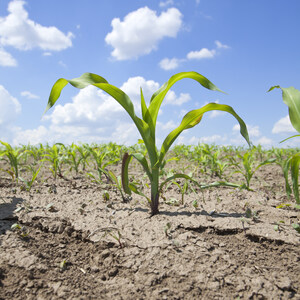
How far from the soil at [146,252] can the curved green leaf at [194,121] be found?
51 cm

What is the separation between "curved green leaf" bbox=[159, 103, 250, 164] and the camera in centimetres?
158

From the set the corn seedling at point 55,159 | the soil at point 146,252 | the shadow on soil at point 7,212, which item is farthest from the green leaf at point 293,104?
the corn seedling at point 55,159

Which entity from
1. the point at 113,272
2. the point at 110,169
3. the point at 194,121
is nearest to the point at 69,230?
the point at 113,272

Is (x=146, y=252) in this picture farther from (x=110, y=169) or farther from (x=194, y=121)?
(x=110, y=169)

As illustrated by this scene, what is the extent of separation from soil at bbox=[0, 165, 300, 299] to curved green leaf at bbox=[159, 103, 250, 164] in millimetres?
509

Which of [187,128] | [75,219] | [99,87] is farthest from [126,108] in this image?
[75,219]

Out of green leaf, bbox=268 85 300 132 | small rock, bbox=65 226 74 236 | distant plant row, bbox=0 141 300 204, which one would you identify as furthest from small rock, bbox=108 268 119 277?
green leaf, bbox=268 85 300 132

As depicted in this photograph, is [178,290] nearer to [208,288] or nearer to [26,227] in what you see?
[208,288]

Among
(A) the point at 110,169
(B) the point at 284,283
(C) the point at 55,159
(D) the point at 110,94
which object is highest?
(D) the point at 110,94

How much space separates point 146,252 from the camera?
1.29 m

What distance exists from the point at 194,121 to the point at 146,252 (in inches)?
36.3

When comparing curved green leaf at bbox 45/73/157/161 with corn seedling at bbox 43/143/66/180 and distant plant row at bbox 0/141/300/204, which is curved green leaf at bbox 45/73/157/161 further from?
corn seedling at bbox 43/143/66/180

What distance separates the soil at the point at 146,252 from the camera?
1.09 m

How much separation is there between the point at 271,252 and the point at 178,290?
0.61 metres
